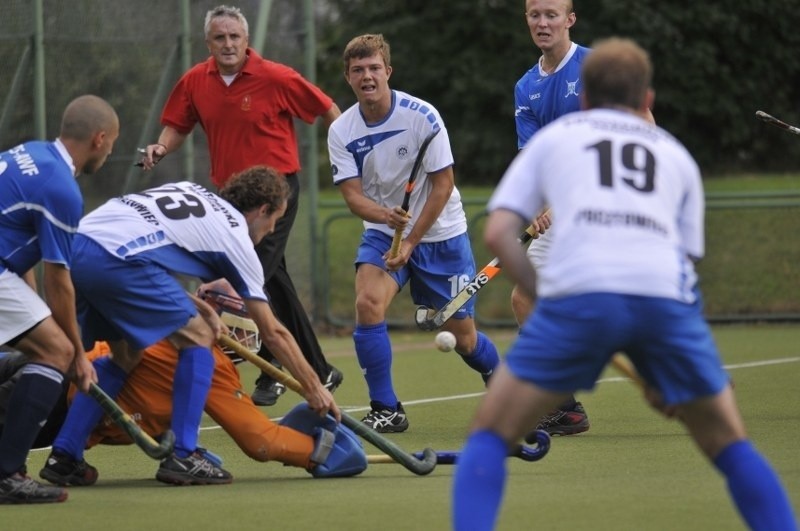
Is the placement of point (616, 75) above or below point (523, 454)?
above

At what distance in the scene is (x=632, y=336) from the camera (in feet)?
14.1

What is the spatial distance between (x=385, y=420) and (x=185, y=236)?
2.04m

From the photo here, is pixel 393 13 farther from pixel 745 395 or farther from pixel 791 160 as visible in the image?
pixel 745 395

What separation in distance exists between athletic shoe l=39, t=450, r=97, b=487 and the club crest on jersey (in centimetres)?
299

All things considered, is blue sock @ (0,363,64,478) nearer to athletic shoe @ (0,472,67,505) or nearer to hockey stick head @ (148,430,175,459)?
athletic shoe @ (0,472,67,505)

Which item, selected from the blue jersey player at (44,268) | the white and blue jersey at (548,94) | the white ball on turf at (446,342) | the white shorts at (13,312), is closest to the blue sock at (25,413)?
the blue jersey player at (44,268)

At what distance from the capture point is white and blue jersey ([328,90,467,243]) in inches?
315

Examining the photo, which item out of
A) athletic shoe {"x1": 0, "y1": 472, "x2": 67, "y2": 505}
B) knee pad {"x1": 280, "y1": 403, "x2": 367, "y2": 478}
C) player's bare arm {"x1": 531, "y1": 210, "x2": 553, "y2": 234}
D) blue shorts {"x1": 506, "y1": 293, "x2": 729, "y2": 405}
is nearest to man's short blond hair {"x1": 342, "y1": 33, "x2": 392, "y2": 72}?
player's bare arm {"x1": 531, "y1": 210, "x2": 553, "y2": 234}

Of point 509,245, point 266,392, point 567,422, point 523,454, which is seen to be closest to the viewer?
point 509,245

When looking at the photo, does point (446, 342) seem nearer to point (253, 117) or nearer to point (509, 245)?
point (509, 245)

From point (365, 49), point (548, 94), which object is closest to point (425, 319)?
point (548, 94)

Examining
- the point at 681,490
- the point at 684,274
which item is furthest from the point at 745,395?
the point at 684,274

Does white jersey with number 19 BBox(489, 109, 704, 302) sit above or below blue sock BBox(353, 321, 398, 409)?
above

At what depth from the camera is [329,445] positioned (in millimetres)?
6340
